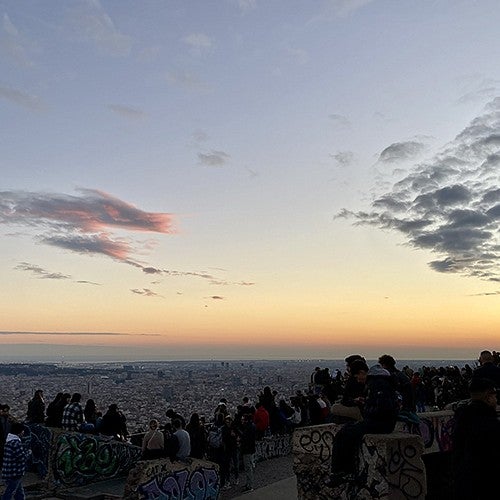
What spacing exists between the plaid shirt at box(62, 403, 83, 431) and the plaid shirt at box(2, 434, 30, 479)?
3.13 metres

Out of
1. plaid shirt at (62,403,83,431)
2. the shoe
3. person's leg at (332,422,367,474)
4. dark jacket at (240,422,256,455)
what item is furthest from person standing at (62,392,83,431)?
person's leg at (332,422,367,474)

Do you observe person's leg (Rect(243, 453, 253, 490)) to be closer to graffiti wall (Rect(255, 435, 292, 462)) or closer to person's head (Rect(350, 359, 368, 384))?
graffiti wall (Rect(255, 435, 292, 462))

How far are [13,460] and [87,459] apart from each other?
11.8 ft

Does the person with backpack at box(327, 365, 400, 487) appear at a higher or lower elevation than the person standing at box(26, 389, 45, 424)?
higher

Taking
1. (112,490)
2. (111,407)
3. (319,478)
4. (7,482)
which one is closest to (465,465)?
(319,478)

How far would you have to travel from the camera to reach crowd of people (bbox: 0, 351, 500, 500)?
6.12 m

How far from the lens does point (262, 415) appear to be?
17.1 m

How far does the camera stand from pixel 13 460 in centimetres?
1034

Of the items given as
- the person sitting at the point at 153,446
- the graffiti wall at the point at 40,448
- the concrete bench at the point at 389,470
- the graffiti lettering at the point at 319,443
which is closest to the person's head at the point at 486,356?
the graffiti lettering at the point at 319,443

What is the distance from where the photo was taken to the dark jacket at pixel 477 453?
13.6ft

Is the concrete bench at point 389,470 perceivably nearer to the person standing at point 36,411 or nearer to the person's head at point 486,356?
the person's head at point 486,356

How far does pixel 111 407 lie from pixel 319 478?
9.01 m

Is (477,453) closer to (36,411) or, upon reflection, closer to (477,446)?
(477,446)

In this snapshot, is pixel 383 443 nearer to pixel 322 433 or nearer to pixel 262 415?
pixel 322 433
